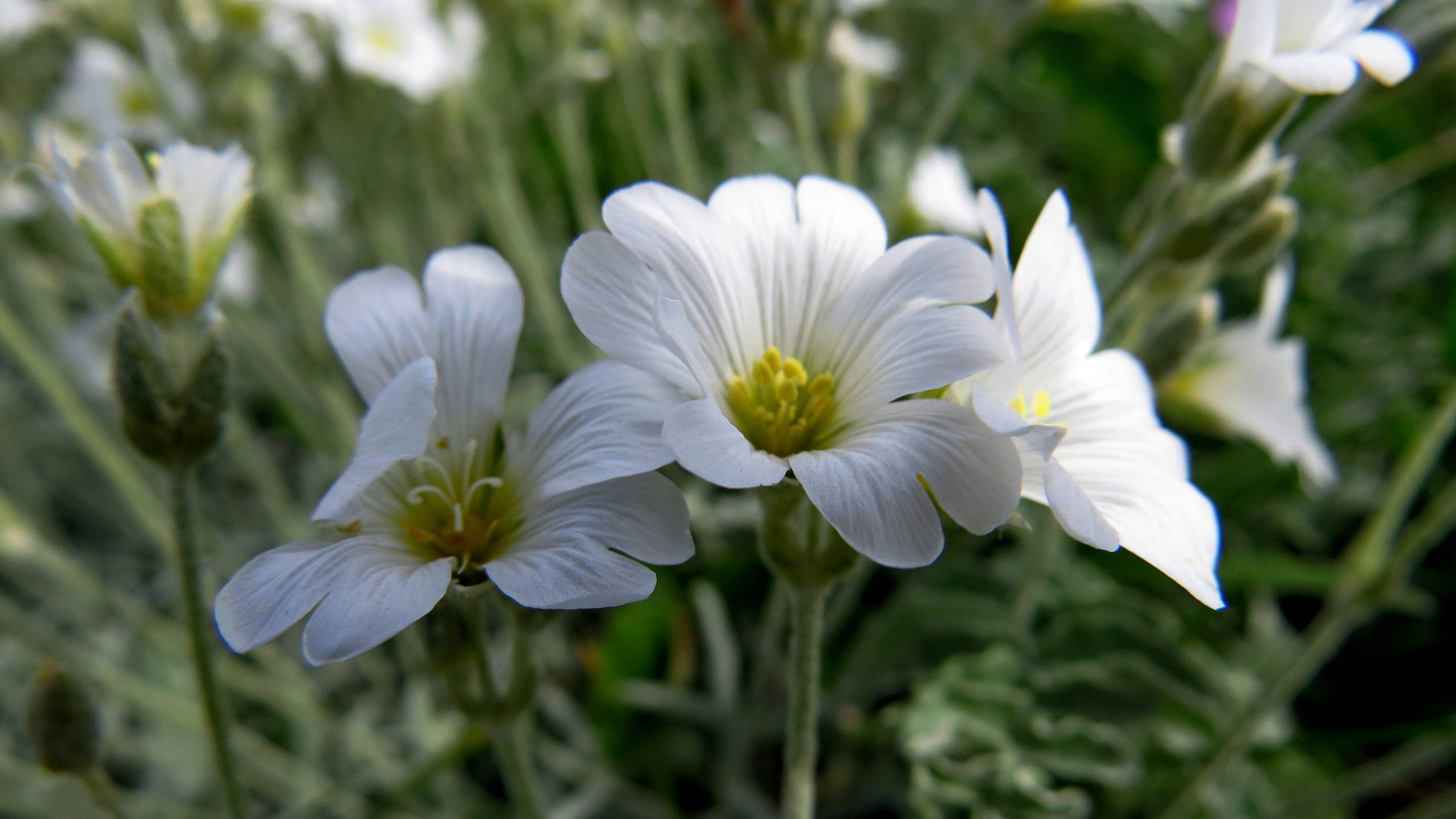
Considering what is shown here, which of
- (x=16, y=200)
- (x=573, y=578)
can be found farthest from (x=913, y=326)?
(x=16, y=200)

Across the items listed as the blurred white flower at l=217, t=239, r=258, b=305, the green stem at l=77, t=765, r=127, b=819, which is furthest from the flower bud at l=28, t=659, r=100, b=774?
the blurred white flower at l=217, t=239, r=258, b=305

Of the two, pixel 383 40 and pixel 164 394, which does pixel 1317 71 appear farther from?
pixel 383 40

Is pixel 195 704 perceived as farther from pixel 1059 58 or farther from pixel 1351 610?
pixel 1059 58

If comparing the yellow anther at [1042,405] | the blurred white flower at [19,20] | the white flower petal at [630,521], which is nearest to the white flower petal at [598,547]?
the white flower petal at [630,521]

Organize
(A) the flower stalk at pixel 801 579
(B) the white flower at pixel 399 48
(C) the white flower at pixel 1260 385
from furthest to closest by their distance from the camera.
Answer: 1. (B) the white flower at pixel 399 48
2. (C) the white flower at pixel 1260 385
3. (A) the flower stalk at pixel 801 579

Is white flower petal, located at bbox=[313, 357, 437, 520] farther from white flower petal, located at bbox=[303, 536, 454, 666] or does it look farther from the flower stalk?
the flower stalk

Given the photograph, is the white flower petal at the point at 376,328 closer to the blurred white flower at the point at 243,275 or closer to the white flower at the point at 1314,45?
the white flower at the point at 1314,45
